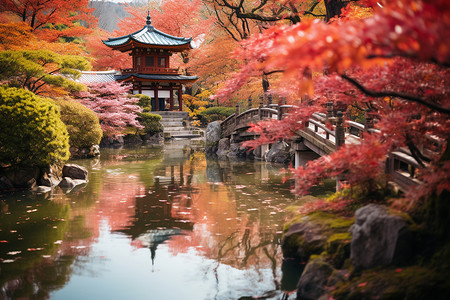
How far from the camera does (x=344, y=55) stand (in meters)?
2.90

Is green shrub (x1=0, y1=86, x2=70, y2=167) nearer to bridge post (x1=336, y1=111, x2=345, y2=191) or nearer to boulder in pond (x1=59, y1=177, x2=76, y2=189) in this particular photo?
boulder in pond (x1=59, y1=177, x2=76, y2=189)

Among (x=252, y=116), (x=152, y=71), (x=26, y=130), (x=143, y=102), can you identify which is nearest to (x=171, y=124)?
(x=143, y=102)

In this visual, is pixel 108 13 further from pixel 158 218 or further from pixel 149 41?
pixel 158 218

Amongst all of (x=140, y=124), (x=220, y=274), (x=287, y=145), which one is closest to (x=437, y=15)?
(x=220, y=274)

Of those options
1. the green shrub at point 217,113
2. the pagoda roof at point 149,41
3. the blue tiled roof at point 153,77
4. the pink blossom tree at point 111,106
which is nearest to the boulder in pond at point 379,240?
the pink blossom tree at point 111,106

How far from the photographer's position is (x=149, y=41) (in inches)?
1329

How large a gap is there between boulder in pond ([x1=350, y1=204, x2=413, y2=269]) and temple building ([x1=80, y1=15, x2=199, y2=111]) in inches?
1162

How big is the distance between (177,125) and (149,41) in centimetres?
698

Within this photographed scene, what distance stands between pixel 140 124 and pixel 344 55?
27.2 m

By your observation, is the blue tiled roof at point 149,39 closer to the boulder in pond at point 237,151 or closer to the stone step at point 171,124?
the stone step at point 171,124

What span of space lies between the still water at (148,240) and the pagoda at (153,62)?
66.6 feet

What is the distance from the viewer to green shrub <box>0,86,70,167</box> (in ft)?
40.1

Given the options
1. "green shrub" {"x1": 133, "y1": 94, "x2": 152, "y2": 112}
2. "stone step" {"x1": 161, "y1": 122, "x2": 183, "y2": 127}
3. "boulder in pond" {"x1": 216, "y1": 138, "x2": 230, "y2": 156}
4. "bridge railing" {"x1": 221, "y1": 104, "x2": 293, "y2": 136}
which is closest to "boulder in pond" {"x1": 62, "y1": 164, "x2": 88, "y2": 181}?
"bridge railing" {"x1": 221, "y1": 104, "x2": 293, "y2": 136}

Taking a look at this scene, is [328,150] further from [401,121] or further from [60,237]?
[60,237]
